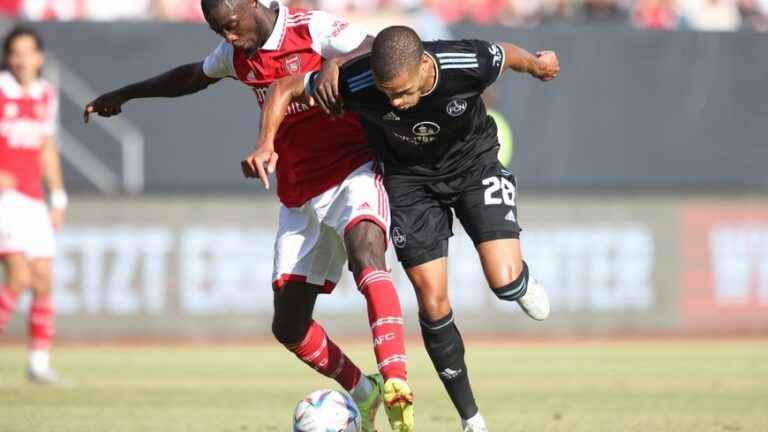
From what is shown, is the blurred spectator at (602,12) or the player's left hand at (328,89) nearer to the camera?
the player's left hand at (328,89)

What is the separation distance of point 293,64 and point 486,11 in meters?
12.0

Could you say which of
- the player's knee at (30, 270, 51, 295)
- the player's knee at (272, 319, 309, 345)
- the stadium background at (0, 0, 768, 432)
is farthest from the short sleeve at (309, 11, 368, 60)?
the player's knee at (30, 270, 51, 295)

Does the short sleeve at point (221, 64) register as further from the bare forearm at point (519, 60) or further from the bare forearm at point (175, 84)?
the bare forearm at point (519, 60)

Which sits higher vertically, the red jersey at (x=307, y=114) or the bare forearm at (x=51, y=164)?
the red jersey at (x=307, y=114)

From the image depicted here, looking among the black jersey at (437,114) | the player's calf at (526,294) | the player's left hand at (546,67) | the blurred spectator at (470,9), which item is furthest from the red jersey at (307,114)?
the blurred spectator at (470,9)

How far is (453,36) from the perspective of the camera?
712 inches

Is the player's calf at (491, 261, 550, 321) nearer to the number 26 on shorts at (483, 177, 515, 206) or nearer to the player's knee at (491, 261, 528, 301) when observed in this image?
the player's knee at (491, 261, 528, 301)

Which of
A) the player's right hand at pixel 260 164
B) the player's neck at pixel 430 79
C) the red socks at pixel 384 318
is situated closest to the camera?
the player's right hand at pixel 260 164

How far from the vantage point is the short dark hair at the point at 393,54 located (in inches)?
276

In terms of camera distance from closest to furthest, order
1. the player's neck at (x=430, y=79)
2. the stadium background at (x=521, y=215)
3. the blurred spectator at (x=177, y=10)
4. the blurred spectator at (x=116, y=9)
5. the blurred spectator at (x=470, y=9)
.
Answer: the player's neck at (x=430, y=79) < the stadium background at (x=521, y=215) < the blurred spectator at (x=116, y=9) < the blurred spectator at (x=177, y=10) < the blurred spectator at (x=470, y=9)

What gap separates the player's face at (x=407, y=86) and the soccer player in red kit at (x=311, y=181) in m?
0.39

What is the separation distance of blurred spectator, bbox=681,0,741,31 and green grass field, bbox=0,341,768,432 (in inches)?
211

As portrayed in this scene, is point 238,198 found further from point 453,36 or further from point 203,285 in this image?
point 453,36

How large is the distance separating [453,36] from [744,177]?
4571 mm
